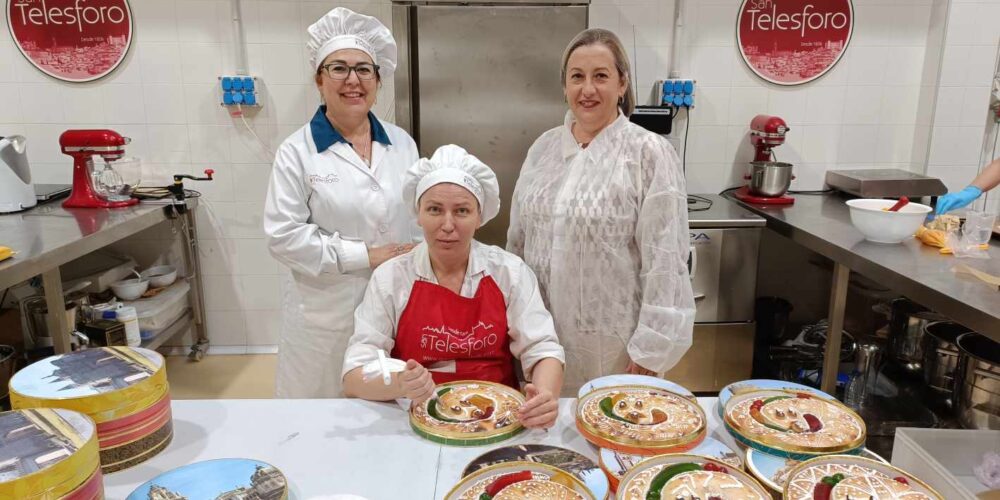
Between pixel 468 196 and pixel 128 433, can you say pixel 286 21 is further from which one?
pixel 128 433

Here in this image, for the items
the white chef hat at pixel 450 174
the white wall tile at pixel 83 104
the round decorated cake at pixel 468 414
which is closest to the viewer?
the round decorated cake at pixel 468 414

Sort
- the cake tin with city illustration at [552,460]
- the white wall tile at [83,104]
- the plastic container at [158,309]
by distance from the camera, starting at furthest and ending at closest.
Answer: the white wall tile at [83,104] → the plastic container at [158,309] → the cake tin with city illustration at [552,460]

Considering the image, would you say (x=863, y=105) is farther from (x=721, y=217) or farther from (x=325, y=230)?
(x=325, y=230)

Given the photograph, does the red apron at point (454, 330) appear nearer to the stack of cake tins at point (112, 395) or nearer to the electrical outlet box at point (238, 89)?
the stack of cake tins at point (112, 395)

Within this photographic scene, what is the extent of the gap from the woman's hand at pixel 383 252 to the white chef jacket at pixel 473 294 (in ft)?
0.79

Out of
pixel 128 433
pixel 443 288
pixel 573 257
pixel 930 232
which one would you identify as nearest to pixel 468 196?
pixel 443 288

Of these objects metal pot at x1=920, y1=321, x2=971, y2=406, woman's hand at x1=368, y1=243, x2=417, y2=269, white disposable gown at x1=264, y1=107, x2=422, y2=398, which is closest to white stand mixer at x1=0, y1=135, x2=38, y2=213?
white disposable gown at x1=264, y1=107, x2=422, y2=398

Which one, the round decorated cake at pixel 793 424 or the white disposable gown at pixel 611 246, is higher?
the white disposable gown at pixel 611 246

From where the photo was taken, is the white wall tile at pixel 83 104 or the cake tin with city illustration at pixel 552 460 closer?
the cake tin with city illustration at pixel 552 460

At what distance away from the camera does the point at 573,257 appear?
5.64 feet

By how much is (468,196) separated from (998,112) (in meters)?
3.21

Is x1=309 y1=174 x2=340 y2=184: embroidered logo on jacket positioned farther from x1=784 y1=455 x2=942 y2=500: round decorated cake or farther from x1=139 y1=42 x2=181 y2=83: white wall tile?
x1=139 y1=42 x2=181 y2=83: white wall tile

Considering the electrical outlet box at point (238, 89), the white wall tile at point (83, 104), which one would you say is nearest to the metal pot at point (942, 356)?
the electrical outlet box at point (238, 89)

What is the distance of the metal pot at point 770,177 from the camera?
3.14 m
